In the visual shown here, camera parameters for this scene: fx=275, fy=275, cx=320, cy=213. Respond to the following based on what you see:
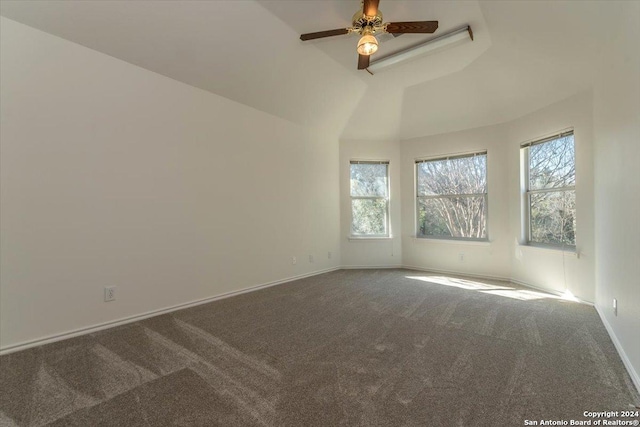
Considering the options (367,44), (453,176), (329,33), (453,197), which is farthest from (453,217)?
(329,33)

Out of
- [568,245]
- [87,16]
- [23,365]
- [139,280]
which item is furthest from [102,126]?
[568,245]

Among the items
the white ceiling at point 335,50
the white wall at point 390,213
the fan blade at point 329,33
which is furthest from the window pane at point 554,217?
the fan blade at point 329,33

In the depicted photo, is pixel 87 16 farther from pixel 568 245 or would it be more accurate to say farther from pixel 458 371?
pixel 568 245

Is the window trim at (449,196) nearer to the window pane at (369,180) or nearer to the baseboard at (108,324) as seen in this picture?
the window pane at (369,180)

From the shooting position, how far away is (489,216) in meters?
4.51

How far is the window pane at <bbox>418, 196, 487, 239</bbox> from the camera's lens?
4.66 meters

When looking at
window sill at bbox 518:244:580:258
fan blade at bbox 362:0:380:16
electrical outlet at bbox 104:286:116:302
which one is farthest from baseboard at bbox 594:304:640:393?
electrical outlet at bbox 104:286:116:302

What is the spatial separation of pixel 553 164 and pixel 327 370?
3.98 meters

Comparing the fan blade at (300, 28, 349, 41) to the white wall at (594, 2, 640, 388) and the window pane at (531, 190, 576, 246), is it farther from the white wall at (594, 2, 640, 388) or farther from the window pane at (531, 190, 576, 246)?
the window pane at (531, 190, 576, 246)

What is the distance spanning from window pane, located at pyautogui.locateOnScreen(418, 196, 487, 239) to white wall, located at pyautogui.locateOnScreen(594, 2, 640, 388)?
5.96 feet

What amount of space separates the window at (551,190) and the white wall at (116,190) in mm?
3777

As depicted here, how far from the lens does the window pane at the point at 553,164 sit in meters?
3.47

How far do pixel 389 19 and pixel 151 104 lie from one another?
8.83ft

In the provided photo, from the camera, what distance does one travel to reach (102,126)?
2635 millimetres
